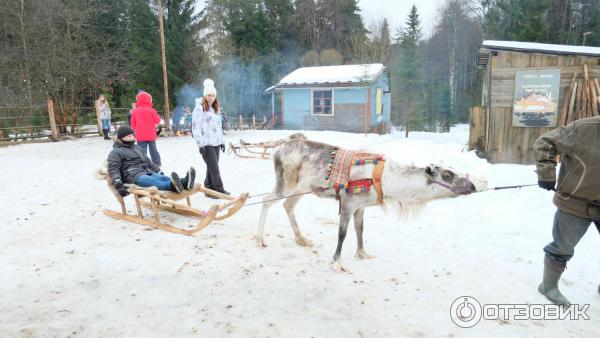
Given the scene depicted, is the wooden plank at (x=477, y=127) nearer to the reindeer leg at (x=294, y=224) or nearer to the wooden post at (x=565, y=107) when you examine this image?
the wooden post at (x=565, y=107)

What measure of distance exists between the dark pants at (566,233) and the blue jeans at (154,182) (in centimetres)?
422

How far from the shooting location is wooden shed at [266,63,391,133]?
2183cm

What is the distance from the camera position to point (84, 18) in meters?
17.6

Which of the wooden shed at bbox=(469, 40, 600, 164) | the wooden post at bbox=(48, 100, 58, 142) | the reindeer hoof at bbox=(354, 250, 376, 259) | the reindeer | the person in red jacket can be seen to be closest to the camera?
the reindeer

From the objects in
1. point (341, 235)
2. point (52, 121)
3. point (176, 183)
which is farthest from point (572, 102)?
point (52, 121)

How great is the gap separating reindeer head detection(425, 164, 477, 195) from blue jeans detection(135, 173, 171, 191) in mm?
3235

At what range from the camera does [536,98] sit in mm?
9297

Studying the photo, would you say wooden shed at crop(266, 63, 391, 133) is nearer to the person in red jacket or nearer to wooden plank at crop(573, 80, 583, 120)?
wooden plank at crop(573, 80, 583, 120)

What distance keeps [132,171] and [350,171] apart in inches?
117

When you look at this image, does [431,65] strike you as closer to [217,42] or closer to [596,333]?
[217,42]

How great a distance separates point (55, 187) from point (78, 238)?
137 inches

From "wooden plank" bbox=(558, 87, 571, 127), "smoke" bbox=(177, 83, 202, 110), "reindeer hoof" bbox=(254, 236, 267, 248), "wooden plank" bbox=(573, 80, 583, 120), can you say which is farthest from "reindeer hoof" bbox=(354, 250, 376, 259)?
"smoke" bbox=(177, 83, 202, 110)

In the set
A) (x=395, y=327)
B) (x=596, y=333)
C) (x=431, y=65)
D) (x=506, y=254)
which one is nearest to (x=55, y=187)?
(x=395, y=327)

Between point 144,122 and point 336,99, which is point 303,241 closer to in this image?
point 144,122
